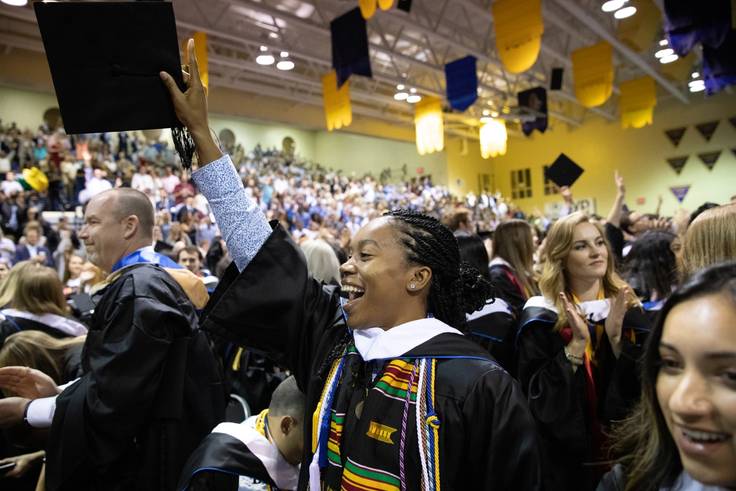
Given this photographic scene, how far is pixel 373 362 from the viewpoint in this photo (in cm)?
137

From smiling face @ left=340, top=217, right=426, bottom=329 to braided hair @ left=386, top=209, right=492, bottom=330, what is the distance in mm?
36

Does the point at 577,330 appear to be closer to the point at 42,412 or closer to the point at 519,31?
the point at 42,412

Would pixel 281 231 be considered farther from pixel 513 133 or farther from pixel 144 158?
pixel 513 133

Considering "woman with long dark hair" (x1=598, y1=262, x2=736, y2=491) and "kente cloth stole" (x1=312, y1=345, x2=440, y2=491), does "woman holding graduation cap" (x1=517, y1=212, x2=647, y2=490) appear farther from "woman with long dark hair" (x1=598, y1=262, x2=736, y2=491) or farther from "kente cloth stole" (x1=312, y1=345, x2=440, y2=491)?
"woman with long dark hair" (x1=598, y1=262, x2=736, y2=491)

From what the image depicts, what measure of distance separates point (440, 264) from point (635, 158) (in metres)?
25.1

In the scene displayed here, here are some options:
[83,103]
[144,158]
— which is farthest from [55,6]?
[144,158]

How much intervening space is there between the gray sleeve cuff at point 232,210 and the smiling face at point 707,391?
1065 mm

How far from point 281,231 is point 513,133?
1032 inches

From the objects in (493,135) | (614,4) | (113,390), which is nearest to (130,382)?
(113,390)

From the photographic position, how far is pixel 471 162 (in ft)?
88.6

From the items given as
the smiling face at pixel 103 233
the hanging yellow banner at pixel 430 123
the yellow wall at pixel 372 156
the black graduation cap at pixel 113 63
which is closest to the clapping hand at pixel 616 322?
the black graduation cap at pixel 113 63

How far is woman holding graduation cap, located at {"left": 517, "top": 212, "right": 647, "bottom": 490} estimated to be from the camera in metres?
2.09

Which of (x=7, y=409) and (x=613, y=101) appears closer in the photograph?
(x=7, y=409)

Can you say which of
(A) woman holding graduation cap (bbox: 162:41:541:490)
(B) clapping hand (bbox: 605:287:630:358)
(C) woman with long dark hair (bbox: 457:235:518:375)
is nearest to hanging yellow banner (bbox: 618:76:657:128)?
(C) woman with long dark hair (bbox: 457:235:518:375)
